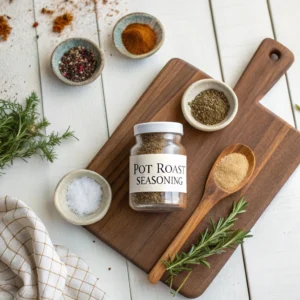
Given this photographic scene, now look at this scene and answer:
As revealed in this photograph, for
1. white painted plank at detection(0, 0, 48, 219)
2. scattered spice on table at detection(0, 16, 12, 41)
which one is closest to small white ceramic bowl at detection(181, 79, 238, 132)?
white painted plank at detection(0, 0, 48, 219)

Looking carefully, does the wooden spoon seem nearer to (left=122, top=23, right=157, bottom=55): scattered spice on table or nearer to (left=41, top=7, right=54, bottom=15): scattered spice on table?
(left=122, top=23, right=157, bottom=55): scattered spice on table

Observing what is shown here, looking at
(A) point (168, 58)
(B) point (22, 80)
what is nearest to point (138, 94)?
(A) point (168, 58)

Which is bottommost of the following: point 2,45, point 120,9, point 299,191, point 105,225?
point 105,225

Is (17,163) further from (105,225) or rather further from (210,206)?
(210,206)

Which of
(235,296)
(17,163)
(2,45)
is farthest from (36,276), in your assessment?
(2,45)

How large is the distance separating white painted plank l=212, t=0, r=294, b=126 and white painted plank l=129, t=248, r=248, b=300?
19.2 inches

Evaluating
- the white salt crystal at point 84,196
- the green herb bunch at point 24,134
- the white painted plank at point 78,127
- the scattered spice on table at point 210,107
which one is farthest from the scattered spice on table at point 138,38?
the white salt crystal at point 84,196

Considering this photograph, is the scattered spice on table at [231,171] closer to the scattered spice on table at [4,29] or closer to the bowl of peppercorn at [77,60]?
the bowl of peppercorn at [77,60]

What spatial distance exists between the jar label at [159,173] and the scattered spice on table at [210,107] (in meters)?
0.17

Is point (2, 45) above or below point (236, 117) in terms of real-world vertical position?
below

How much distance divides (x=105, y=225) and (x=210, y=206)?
320 millimetres

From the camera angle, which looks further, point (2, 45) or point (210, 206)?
point (2, 45)

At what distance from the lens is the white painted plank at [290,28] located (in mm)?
1618

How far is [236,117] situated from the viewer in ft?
5.09
